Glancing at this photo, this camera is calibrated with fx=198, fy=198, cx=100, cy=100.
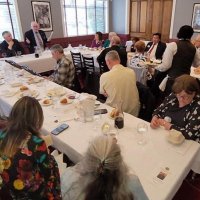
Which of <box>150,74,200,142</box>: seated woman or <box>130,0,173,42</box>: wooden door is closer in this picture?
<box>150,74,200,142</box>: seated woman

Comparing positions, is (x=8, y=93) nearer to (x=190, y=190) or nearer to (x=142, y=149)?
(x=142, y=149)

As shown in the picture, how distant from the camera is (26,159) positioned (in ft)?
3.46

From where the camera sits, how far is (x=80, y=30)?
314 inches

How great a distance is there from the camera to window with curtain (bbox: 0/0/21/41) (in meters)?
5.95

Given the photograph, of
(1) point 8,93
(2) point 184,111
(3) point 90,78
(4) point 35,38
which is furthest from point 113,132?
(4) point 35,38

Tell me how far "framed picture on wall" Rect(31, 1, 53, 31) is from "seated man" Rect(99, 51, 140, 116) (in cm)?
516

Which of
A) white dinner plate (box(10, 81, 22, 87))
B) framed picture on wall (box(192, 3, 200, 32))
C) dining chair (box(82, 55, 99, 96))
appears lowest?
dining chair (box(82, 55, 99, 96))

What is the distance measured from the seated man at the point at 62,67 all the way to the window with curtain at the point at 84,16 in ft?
15.8

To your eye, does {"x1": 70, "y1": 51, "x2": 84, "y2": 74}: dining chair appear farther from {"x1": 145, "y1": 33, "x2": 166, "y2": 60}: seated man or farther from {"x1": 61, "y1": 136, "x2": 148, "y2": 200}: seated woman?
{"x1": 61, "y1": 136, "x2": 148, "y2": 200}: seated woman

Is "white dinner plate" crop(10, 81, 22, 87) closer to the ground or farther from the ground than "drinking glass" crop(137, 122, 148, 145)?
farther from the ground

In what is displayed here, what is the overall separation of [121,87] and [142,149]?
97 centimetres

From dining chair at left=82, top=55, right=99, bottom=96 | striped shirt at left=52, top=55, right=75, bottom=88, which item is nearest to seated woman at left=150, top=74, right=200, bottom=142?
striped shirt at left=52, top=55, right=75, bottom=88

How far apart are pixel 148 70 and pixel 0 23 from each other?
4787mm

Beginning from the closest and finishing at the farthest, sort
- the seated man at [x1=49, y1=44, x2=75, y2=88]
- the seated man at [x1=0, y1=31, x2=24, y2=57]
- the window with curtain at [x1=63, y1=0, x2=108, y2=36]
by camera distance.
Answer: the seated man at [x1=49, y1=44, x2=75, y2=88] < the seated man at [x1=0, y1=31, x2=24, y2=57] < the window with curtain at [x1=63, y1=0, x2=108, y2=36]
